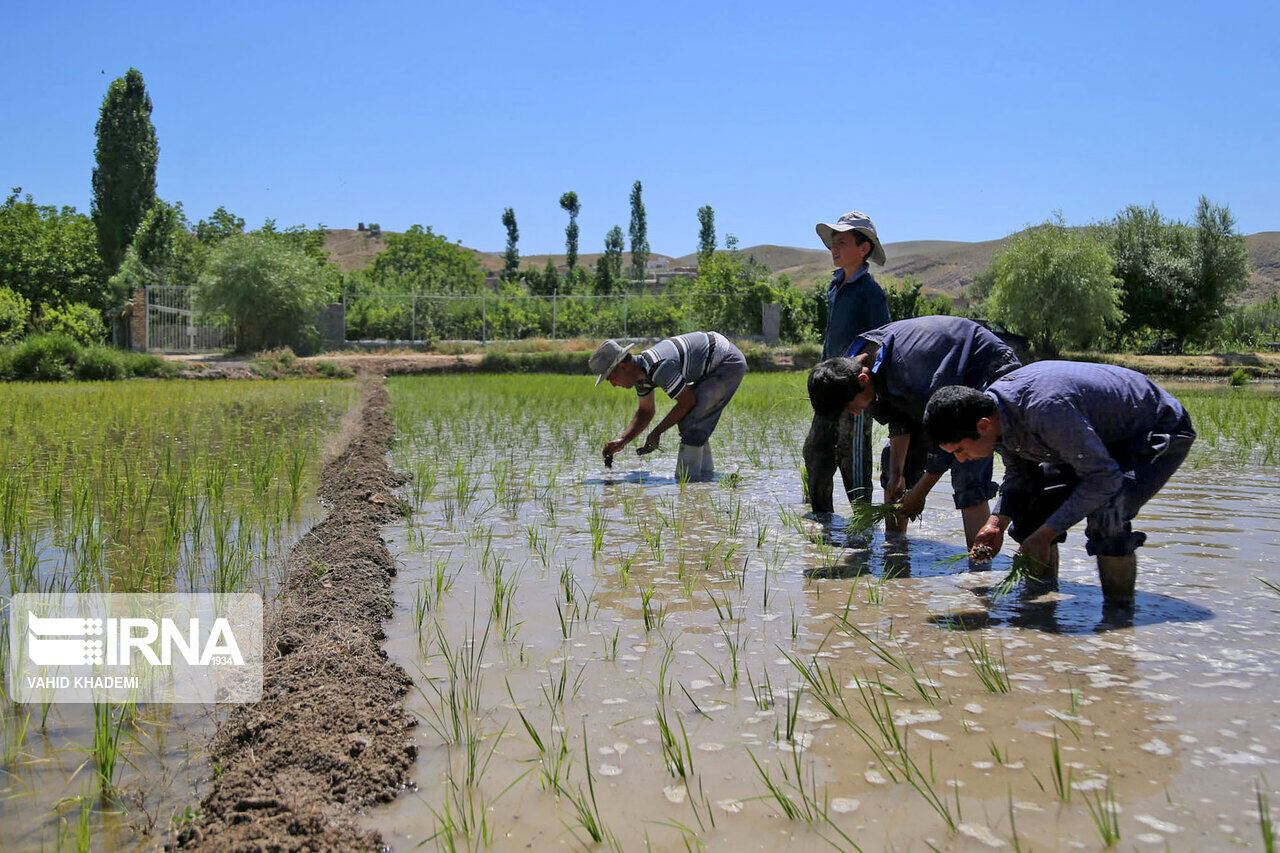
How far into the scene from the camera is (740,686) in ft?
9.82

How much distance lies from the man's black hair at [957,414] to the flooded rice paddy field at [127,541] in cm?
251

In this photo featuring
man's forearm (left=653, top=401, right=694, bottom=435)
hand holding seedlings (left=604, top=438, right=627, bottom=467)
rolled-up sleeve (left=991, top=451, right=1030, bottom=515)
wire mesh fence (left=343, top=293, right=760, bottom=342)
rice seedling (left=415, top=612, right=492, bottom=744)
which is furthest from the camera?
wire mesh fence (left=343, top=293, right=760, bottom=342)

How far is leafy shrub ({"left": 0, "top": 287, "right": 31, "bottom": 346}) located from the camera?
66.7ft

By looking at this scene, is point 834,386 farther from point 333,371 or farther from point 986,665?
point 333,371

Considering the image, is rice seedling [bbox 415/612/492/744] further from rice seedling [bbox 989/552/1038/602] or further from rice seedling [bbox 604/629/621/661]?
rice seedling [bbox 989/552/1038/602]

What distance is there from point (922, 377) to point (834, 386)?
1.28ft

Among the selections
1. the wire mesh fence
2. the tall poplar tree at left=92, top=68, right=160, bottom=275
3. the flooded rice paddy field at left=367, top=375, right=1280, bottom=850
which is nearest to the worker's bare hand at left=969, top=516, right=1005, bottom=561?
the flooded rice paddy field at left=367, top=375, right=1280, bottom=850

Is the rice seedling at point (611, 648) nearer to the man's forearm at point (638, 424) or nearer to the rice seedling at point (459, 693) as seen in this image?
the rice seedling at point (459, 693)

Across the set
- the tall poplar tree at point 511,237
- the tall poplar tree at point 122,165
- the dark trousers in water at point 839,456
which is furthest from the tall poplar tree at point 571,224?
the dark trousers in water at point 839,456

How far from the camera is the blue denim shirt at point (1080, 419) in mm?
3373

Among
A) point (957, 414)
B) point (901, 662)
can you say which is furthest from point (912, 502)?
point (901, 662)

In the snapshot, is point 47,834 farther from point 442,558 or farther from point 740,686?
point 442,558

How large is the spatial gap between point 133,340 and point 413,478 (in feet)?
68.2

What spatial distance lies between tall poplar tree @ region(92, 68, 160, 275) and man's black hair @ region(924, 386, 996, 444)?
41115mm
